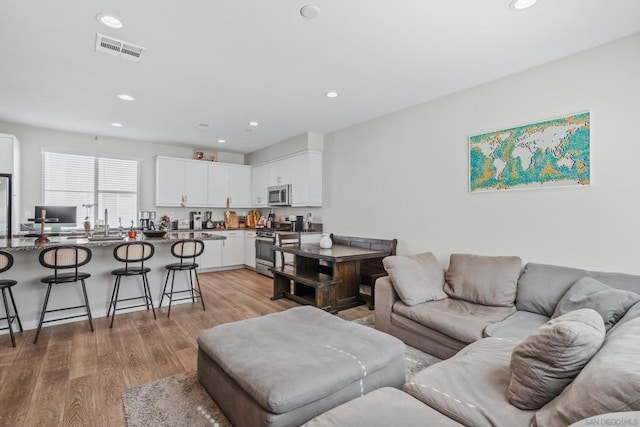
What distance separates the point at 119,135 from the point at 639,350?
6976 mm

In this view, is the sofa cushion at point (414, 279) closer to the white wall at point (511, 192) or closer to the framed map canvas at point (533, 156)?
A: the white wall at point (511, 192)

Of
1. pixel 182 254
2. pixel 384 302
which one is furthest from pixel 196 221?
pixel 384 302

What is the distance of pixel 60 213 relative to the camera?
17.5 ft

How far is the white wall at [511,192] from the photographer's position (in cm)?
263

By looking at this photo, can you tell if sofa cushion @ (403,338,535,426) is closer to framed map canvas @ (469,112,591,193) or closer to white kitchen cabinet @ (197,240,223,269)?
framed map canvas @ (469,112,591,193)

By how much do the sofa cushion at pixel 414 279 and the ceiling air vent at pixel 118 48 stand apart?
9.87 ft

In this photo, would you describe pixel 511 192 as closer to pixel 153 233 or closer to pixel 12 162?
pixel 153 233

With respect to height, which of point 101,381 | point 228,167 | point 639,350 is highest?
point 228,167

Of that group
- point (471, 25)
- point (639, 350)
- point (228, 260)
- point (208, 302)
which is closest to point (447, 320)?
point (639, 350)

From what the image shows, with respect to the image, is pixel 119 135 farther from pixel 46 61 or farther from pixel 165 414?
pixel 165 414

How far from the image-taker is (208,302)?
4430 millimetres

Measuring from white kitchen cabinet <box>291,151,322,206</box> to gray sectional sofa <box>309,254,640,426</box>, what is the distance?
8.82 feet

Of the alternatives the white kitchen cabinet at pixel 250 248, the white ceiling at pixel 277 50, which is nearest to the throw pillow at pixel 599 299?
the white ceiling at pixel 277 50

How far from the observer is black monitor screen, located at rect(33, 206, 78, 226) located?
519 centimetres
